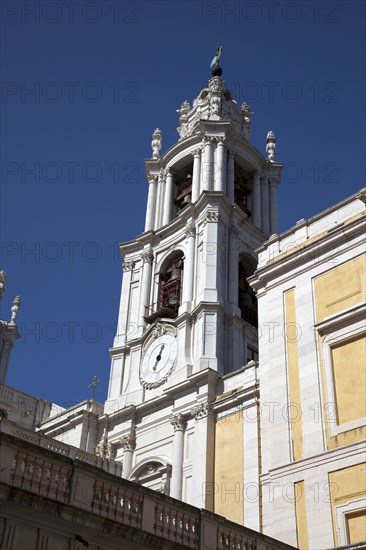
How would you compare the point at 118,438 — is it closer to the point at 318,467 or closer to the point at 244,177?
the point at 318,467

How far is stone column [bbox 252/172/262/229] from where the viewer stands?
37.7 m

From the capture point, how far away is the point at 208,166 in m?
36.7

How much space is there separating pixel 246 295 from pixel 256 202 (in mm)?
7003

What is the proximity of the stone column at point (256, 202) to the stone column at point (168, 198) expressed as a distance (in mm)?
4419

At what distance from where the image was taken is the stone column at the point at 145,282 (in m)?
34.4

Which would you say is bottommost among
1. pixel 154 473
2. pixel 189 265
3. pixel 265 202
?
pixel 154 473

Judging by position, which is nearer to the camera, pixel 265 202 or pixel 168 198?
pixel 168 198

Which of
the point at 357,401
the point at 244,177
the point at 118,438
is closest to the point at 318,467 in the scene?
the point at 357,401

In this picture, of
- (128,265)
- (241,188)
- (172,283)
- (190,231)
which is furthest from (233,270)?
(241,188)

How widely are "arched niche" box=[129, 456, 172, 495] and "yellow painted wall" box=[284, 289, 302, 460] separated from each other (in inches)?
354

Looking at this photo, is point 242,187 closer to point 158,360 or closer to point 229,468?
point 158,360

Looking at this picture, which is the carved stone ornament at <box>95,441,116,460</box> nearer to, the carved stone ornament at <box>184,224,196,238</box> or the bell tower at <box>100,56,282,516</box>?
the bell tower at <box>100,56,282,516</box>

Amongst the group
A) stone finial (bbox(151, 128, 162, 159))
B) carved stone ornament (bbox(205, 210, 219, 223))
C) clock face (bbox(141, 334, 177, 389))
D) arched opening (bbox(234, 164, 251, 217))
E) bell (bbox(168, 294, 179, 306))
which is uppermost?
stone finial (bbox(151, 128, 162, 159))

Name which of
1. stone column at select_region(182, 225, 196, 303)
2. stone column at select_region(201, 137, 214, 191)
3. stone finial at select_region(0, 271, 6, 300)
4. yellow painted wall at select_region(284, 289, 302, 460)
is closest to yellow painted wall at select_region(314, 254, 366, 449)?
yellow painted wall at select_region(284, 289, 302, 460)
